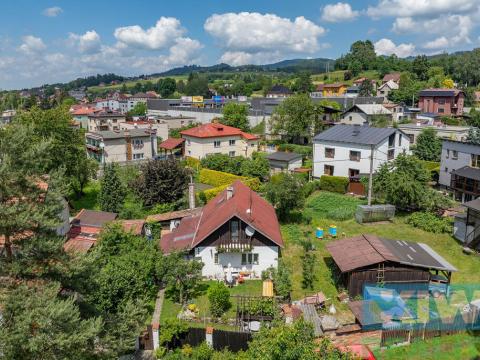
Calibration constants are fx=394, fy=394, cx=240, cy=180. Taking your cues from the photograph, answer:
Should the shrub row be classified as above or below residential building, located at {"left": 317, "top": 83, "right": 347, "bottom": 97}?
Result: below

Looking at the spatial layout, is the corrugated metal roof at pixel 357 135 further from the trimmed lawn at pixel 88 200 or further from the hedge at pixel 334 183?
the trimmed lawn at pixel 88 200

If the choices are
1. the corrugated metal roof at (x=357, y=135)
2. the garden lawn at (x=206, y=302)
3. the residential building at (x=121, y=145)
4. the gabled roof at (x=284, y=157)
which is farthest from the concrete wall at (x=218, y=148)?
the garden lawn at (x=206, y=302)

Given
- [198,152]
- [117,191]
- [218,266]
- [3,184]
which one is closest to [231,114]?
[198,152]

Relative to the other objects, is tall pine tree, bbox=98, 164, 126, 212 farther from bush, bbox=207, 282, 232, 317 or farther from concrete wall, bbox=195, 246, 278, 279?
bush, bbox=207, 282, 232, 317

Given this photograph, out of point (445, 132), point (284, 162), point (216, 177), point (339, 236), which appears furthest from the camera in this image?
point (445, 132)

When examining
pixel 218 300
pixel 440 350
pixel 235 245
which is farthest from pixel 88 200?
pixel 440 350

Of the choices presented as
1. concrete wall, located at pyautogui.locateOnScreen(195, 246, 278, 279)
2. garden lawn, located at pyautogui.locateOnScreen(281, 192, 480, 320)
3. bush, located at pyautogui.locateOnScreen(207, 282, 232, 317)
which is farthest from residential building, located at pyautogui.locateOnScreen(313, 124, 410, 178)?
bush, located at pyautogui.locateOnScreen(207, 282, 232, 317)

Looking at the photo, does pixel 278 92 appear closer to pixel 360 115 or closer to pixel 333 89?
pixel 333 89
